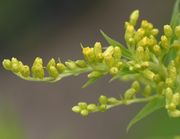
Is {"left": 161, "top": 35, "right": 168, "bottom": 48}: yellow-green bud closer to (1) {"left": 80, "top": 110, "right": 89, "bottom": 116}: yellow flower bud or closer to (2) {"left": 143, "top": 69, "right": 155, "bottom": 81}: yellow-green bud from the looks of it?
(2) {"left": 143, "top": 69, "right": 155, "bottom": 81}: yellow-green bud

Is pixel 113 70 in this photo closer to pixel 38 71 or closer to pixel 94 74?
pixel 94 74

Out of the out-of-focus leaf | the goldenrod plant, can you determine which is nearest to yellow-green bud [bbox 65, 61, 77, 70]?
the goldenrod plant

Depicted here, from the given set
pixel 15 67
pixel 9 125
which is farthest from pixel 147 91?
pixel 9 125

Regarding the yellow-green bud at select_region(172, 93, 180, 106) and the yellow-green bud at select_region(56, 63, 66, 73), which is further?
the yellow-green bud at select_region(56, 63, 66, 73)

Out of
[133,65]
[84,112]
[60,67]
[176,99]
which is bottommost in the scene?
[176,99]

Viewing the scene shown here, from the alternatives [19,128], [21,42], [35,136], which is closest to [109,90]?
[35,136]

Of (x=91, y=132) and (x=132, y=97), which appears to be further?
(x=91, y=132)

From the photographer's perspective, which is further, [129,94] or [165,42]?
[129,94]

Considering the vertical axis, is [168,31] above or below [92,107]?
above

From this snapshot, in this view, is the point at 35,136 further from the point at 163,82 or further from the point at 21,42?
the point at 163,82

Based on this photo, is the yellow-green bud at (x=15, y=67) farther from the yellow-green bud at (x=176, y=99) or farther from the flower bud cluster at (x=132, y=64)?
the yellow-green bud at (x=176, y=99)

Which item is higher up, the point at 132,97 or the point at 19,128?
the point at 19,128
